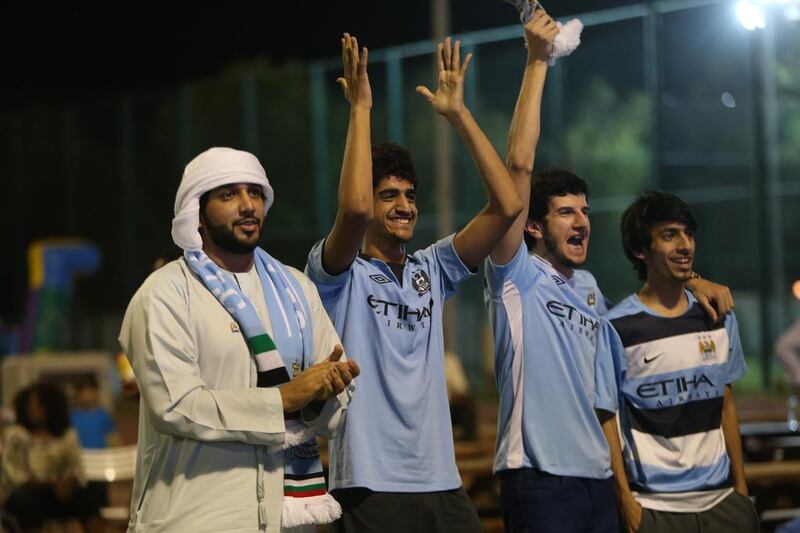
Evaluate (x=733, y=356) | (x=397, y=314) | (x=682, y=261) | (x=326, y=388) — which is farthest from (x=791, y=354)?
(x=326, y=388)

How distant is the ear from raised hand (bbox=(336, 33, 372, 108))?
1028 mm

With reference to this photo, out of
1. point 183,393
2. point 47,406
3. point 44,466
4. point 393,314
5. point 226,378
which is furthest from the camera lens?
point 47,406

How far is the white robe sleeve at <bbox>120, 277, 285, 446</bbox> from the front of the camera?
405cm

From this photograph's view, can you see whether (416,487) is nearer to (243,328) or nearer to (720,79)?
(243,328)

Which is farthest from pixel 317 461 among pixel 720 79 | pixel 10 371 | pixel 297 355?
pixel 720 79

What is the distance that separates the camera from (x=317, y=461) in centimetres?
434

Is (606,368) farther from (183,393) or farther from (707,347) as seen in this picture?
(183,393)

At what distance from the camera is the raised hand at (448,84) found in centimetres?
496

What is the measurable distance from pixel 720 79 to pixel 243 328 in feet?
54.3

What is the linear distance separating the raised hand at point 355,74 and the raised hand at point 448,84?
0.94 ft

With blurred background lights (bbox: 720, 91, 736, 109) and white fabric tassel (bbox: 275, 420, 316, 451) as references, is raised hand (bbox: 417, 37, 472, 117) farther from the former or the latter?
blurred background lights (bbox: 720, 91, 736, 109)

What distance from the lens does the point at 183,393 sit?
160 inches

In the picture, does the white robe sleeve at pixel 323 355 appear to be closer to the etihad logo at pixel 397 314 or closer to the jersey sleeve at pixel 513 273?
A: the etihad logo at pixel 397 314

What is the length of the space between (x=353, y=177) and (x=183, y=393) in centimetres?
97
